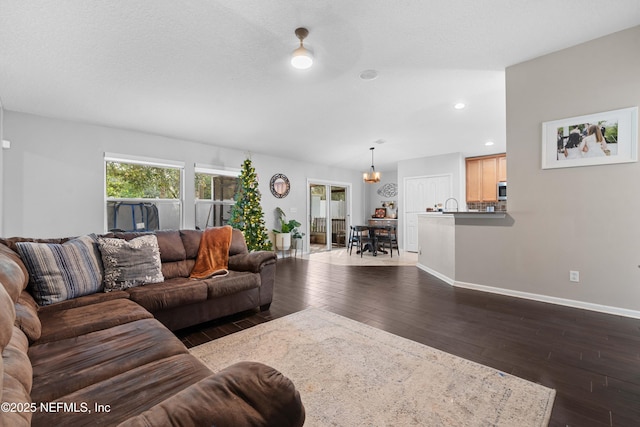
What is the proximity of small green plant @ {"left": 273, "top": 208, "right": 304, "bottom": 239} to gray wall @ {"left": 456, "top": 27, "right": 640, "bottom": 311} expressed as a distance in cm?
430

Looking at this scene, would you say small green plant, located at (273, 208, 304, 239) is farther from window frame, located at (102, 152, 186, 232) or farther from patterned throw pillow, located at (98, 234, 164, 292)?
patterned throw pillow, located at (98, 234, 164, 292)

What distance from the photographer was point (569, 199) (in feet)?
9.61

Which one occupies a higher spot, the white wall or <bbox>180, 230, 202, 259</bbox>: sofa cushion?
the white wall

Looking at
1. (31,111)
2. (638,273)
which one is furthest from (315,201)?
(638,273)

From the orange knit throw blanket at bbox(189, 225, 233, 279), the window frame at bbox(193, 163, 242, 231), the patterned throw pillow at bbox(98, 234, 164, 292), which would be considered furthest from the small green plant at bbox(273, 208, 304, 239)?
the patterned throw pillow at bbox(98, 234, 164, 292)

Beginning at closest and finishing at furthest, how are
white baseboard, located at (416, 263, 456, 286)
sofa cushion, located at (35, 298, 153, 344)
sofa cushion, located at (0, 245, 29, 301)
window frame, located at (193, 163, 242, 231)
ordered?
sofa cushion, located at (0, 245, 29, 301), sofa cushion, located at (35, 298, 153, 344), white baseboard, located at (416, 263, 456, 286), window frame, located at (193, 163, 242, 231)

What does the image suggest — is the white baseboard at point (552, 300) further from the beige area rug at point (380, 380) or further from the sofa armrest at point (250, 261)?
the sofa armrest at point (250, 261)

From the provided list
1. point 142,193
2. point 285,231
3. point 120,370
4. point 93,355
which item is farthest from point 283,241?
point 120,370

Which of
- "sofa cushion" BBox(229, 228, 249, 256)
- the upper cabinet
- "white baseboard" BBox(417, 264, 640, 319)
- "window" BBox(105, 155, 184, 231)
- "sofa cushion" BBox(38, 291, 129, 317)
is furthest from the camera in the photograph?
the upper cabinet

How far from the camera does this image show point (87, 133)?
4.33 m

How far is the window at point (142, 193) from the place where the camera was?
464cm

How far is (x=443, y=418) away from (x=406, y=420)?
0.19 m

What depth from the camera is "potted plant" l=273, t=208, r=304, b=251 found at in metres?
6.55

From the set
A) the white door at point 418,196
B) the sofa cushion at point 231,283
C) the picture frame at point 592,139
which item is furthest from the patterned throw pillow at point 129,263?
the white door at point 418,196
